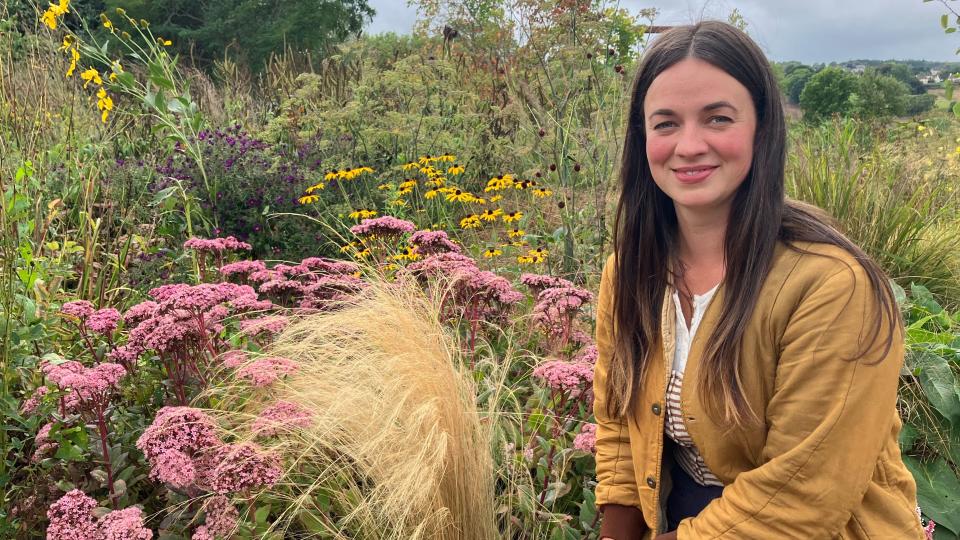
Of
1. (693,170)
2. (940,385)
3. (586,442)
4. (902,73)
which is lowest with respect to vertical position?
(940,385)

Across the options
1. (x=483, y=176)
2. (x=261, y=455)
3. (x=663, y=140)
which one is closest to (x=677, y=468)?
(x=663, y=140)

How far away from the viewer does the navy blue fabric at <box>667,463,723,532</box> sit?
5.47 feet

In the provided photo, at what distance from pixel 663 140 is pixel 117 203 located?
4.14 m

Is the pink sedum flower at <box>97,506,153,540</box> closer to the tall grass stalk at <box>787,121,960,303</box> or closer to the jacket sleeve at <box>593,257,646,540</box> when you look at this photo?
the jacket sleeve at <box>593,257,646,540</box>

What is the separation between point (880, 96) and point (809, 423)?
1358 cm

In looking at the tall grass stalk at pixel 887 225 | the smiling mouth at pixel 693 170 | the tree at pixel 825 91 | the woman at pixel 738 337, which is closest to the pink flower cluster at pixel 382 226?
the woman at pixel 738 337

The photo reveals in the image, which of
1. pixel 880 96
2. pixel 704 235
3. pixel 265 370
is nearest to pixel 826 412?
pixel 704 235

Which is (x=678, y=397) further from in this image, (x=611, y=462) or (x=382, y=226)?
(x=382, y=226)

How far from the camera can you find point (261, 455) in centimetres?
169

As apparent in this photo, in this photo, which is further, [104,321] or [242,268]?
[242,268]

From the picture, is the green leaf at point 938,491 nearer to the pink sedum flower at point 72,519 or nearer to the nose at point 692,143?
the nose at point 692,143

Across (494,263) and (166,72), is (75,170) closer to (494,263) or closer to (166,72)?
(166,72)

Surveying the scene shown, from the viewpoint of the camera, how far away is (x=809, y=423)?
134 centimetres

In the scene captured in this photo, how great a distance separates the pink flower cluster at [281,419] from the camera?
6.24 feet
